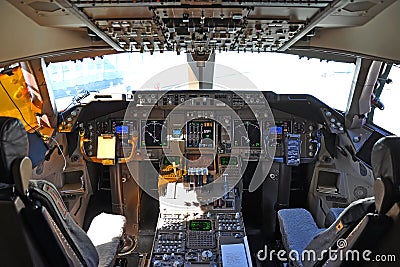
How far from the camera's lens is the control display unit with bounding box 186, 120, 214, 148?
431 centimetres

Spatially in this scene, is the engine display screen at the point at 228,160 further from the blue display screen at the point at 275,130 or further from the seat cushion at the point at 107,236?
the seat cushion at the point at 107,236

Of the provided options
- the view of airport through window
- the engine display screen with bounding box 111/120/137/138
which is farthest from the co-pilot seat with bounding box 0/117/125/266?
the view of airport through window

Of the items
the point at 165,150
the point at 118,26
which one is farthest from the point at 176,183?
the point at 118,26

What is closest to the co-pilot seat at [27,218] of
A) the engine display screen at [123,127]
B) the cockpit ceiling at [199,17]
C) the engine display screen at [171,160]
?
the cockpit ceiling at [199,17]

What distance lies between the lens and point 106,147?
418 centimetres

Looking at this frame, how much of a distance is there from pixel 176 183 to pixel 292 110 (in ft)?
4.86

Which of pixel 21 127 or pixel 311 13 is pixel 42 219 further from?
pixel 311 13

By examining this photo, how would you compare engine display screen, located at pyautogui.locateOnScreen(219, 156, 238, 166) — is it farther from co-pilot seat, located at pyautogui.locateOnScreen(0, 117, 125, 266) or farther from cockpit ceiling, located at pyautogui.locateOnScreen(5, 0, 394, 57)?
co-pilot seat, located at pyautogui.locateOnScreen(0, 117, 125, 266)

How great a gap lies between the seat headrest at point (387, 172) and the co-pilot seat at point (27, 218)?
1.37m

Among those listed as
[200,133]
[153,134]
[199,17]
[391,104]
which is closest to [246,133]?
[200,133]

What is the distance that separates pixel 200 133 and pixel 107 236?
1987 mm

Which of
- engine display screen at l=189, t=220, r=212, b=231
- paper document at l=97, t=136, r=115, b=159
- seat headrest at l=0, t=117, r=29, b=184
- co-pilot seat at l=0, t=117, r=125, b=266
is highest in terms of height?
seat headrest at l=0, t=117, r=29, b=184

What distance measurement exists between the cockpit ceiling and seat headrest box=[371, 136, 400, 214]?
64cm

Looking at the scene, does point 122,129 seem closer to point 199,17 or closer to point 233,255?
point 233,255
